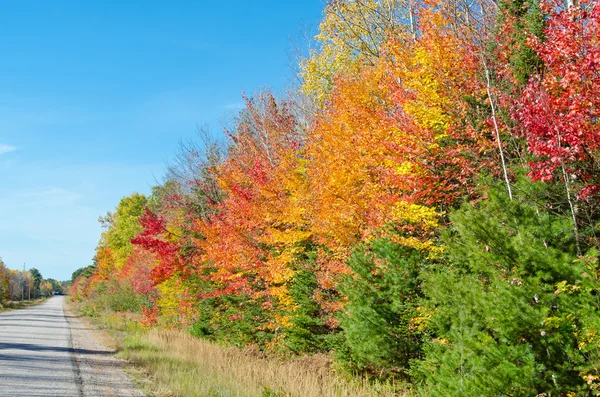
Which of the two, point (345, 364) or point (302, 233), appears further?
point (302, 233)

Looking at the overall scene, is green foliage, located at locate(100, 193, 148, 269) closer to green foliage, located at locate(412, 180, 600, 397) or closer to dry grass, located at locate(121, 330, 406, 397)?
dry grass, located at locate(121, 330, 406, 397)

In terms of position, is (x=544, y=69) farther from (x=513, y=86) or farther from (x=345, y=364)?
(x=345, y=364)

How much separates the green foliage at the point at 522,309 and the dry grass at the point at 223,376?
413cm

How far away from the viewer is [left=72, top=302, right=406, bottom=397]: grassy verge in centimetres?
1202

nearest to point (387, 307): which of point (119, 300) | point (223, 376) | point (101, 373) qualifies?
point (223, 376)

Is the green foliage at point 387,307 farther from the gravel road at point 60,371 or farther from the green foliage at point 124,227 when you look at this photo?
the green foliage at point 124,227

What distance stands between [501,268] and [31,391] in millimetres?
10034

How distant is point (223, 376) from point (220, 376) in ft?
0.37

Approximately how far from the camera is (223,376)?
14.1 metres

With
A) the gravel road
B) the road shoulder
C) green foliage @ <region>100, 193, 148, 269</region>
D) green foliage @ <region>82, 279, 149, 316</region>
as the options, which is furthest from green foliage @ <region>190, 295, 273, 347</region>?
green foliage @ <region>100, 193, 148, 269</region>

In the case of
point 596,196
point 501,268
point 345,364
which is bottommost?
point 345,364

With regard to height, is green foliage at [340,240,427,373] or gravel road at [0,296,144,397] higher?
green foliage at [340,240,427,373]

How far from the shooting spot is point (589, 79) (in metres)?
9.70

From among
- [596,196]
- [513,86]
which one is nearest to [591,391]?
[596,196]
